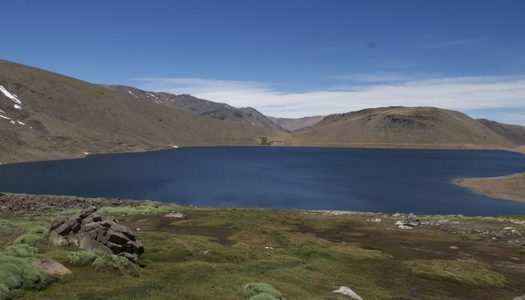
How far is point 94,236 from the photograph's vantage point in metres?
38.4

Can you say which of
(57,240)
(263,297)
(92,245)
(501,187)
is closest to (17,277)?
(263,297)

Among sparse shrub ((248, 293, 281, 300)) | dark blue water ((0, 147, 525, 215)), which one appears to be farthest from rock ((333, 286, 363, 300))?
dark blue water ((0, 147, 525, 215))

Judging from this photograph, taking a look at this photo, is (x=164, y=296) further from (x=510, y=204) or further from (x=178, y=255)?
(x=510, y=204)

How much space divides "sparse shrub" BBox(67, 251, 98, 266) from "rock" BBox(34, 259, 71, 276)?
2077 millimetres

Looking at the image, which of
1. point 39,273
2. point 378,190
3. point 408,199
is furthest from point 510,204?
point 39,273

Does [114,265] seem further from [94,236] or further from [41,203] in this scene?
[41,203]

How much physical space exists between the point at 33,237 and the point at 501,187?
161455 mm

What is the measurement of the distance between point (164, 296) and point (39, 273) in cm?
654

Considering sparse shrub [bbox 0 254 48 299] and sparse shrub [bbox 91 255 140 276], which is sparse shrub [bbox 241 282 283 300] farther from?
sparse shrub [bbox 0 254 48 299]

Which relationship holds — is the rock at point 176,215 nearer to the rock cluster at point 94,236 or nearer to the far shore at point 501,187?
the rock cluster at point 94,236

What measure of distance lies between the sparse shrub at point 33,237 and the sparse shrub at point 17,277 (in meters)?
15.3

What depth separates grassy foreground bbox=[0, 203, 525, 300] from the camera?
93.6 feet

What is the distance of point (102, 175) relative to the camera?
18062 cm

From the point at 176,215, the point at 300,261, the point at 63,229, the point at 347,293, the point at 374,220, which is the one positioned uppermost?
the point at 63,229
